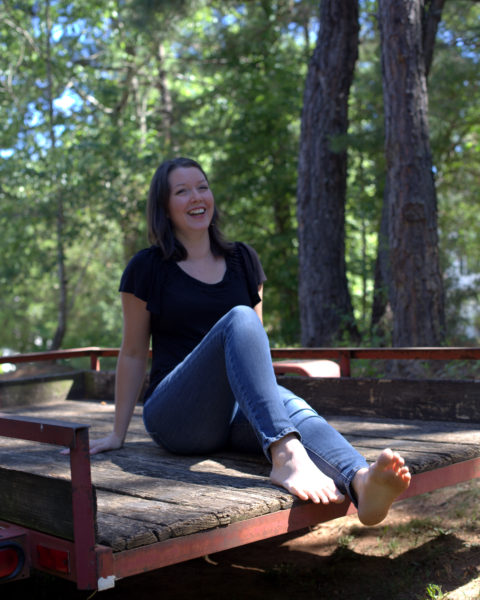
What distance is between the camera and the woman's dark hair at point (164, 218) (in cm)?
343

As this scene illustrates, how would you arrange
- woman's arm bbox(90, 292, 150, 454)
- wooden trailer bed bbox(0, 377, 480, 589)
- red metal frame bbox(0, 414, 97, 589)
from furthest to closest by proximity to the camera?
woman's arm bbox(90, 292, 150, 454) → wooden trailer bed bbox(0, 377, 480, 589) → red metal frame bbox(0, 414, 97, 589)

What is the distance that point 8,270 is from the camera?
16766 millimetres

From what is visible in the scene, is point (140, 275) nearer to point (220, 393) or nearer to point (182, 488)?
point (220, 393)

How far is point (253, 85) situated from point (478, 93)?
15.5 ft

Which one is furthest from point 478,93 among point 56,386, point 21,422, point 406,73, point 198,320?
point 21,422

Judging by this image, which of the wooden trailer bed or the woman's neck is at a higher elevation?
the woman's neck

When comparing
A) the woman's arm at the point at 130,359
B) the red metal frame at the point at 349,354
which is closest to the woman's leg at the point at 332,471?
the woman's arm at the point at 130,359

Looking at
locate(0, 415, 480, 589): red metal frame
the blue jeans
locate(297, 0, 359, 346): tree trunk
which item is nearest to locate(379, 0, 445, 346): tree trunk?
locate(297, 0, 359, 346): tree trunk

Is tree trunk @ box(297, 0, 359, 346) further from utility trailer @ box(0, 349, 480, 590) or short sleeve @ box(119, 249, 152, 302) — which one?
short sleeve @ box(119, 249, 152, 302)

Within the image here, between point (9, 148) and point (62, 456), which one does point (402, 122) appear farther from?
point (9, 148)

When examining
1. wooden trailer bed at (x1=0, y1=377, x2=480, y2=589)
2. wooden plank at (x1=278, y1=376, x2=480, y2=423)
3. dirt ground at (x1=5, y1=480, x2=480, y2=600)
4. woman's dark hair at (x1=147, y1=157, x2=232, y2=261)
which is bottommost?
dirt ground at (x1=5, y1=480, x2=480, y2=600)

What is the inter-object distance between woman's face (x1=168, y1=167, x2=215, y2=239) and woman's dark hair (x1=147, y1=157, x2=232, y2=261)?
29 mm

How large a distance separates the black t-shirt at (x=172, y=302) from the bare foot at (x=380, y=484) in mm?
1094

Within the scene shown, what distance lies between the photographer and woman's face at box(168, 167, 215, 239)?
11.3 ft
